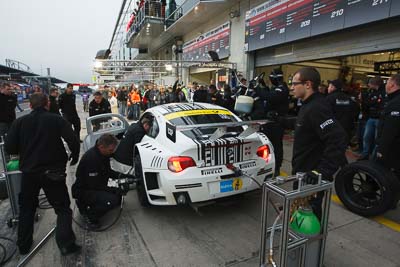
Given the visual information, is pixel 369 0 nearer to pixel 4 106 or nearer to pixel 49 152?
pixel 49 152

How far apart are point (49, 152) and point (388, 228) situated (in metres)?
3.91

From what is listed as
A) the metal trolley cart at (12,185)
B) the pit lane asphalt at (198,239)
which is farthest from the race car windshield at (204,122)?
the metal trolley cart at (12,185)

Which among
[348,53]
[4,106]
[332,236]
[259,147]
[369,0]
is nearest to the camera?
[332,236]

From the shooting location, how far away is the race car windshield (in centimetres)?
334

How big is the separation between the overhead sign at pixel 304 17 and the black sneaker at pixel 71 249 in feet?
22.4

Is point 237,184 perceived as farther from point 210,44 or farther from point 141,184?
point 210,44

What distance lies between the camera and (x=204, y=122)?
3.73 m

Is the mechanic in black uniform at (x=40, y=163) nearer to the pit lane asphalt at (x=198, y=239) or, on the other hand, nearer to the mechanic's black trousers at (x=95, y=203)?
the pit lane asphalt at (x=198, y=239)

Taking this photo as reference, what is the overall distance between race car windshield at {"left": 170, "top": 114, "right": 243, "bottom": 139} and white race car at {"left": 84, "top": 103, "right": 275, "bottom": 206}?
1 centimetres

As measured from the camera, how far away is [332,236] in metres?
2.95

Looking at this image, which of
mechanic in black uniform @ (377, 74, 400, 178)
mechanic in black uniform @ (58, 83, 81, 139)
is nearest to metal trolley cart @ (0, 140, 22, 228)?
mechanic in black uniform @ (377, 74, 400, 178)

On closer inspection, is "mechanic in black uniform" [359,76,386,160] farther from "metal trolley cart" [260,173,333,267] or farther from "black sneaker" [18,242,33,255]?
"black sneaker" [18,242,33,255]

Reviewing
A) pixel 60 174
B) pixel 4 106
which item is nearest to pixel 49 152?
pixel 60 174

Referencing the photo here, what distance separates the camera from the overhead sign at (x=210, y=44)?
12.4 meters
